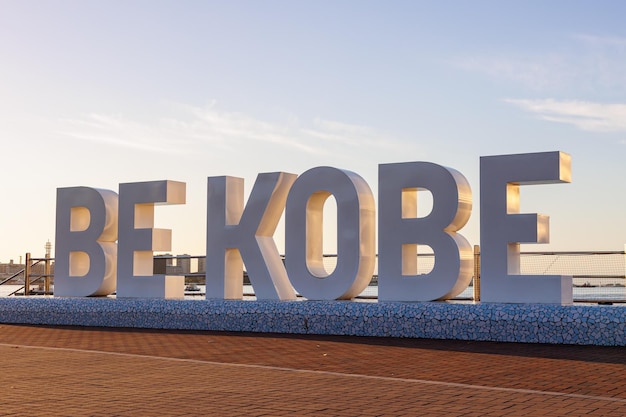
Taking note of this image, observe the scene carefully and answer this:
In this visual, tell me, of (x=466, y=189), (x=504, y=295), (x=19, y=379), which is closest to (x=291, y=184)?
(x=466, y=189)

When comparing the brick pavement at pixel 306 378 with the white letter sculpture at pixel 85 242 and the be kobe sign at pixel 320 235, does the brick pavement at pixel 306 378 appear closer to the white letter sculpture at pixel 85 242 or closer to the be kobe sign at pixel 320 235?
the be kobe sign at pixel 320 235

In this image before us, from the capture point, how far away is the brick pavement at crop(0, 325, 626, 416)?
28.3 ft

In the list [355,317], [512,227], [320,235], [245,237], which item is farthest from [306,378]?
[245,237]

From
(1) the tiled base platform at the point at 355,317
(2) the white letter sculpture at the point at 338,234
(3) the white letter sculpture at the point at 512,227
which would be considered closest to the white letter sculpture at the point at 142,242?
(1) the tiled base platform at the point at 355,317

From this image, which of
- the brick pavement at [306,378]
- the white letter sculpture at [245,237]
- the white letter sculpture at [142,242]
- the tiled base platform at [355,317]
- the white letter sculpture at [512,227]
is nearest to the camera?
the brick pavement at [306,378]

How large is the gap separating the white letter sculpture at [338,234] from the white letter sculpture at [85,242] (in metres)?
5.18

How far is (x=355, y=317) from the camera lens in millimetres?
17609

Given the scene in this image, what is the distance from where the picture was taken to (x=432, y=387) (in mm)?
10023

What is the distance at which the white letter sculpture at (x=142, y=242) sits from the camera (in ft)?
69.3

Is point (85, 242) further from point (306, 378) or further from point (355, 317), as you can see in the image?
point (306, 378)

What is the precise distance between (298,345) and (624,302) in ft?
24.1

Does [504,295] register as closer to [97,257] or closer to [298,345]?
[298,345]

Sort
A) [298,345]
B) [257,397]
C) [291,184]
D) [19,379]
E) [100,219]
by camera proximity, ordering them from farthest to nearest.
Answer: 1. [100,219]
2. [291,184]
3. [298,345]
4. [19,379]
5. [257,397]

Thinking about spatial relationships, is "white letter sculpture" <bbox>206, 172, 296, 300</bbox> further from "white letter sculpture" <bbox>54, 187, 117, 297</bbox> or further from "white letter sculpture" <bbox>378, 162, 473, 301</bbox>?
"white letter sculpture" <bbox>54, 187, 117, 297</bbox>
